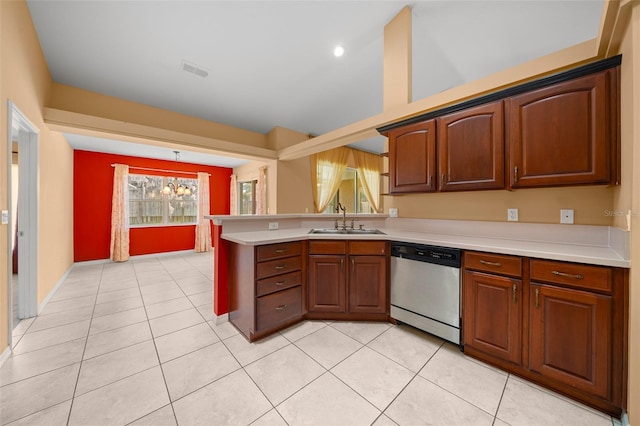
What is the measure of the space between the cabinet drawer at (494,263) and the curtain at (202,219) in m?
6.14

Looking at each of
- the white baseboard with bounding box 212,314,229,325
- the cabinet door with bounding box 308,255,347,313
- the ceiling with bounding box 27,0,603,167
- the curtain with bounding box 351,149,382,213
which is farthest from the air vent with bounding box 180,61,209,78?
the curtain with bounding box 351,149,382,213

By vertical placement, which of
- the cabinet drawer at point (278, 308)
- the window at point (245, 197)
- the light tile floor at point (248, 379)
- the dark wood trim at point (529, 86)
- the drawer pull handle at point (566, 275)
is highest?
the dark wood trim at point (529, 86)

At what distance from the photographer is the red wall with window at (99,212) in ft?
15.8

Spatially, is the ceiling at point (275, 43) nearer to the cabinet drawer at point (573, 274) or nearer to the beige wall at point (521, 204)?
the beige wall at point (521, 204)

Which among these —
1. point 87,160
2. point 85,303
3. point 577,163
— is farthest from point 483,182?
point 87,160

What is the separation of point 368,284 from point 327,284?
0.42m

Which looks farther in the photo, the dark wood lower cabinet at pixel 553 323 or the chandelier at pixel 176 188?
the chandelier at pixel 176 188

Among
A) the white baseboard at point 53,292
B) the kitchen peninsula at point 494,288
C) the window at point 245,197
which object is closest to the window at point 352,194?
the window at point 245,197

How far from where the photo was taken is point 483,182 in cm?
196

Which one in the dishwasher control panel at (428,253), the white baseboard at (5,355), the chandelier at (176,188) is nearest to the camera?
the white baseboard at (5,355)

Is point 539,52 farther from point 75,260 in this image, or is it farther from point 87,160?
point 75,260

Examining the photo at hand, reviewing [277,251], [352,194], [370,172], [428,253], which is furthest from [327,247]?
[370,172]

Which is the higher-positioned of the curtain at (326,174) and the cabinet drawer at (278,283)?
the curtain at (326,174)

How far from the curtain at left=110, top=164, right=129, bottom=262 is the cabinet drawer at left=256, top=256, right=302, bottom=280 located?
16.3 ft
